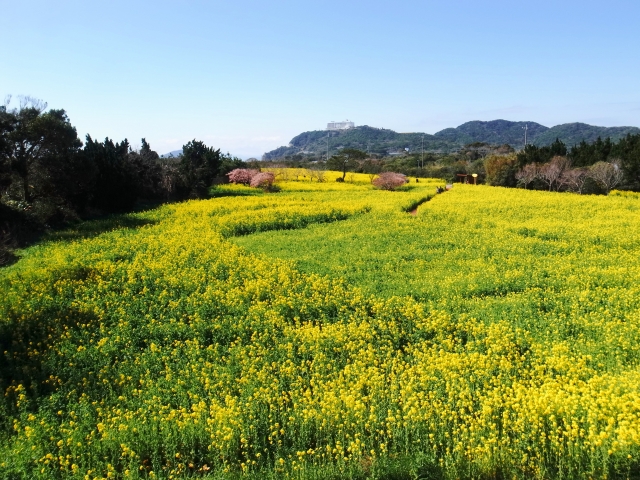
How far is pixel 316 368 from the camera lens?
26.1ft

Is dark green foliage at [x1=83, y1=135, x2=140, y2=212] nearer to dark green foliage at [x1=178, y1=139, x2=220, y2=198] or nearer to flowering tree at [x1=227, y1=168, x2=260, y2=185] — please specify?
dark green foliage at [x1=178, y1=139, x2=220, y2=198]

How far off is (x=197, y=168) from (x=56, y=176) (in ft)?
49.8

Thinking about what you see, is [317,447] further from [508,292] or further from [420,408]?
[508,292]

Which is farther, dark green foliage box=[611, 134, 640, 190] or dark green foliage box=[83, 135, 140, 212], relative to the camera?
dark green foliage box=[611, 134, 640, 190]

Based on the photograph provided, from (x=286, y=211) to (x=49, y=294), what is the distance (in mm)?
16598

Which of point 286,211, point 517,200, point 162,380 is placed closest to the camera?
point 162,380

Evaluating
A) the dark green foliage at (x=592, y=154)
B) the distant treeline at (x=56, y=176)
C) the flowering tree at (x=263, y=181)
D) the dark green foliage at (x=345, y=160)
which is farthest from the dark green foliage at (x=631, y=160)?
the distant treeline at (x=56, y=176)

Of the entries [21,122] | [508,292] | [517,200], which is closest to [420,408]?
[508,292]

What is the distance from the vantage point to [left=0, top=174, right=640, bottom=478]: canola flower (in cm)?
578

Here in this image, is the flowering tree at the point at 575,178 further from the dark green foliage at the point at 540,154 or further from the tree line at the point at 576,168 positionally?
the dark green foliage at the point at 540,154

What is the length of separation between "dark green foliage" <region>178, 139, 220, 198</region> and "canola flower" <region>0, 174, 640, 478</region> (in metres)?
22.7

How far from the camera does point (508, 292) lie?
12008 mm

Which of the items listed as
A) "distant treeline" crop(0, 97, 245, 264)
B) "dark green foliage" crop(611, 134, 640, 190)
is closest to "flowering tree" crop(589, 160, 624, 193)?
"dark green foliage" crop(611, 134, 640, 190)

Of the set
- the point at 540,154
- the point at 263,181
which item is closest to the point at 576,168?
the point at 540,154
